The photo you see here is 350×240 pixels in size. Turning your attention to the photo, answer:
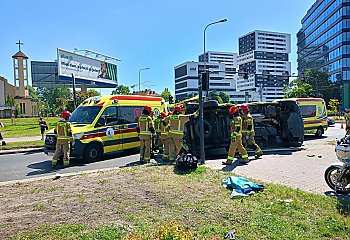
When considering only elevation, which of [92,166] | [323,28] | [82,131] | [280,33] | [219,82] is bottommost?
[92,166]

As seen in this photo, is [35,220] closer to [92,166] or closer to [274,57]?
[92,166]

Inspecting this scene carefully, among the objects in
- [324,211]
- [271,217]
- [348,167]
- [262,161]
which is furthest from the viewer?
[262,161]

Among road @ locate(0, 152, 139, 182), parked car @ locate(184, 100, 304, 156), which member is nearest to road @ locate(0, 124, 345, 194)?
road @ locate(0, 152, 139, 182)

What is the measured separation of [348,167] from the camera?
6.06 meters

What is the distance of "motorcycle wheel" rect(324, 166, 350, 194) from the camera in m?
6.23

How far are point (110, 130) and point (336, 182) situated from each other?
8.02m

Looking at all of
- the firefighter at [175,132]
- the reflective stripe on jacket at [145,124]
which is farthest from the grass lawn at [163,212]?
the reflective stripe on jacket at [145,124]

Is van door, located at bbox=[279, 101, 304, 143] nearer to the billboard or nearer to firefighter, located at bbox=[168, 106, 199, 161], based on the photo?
firefighter, located at bbox=[168, 106, 199, 161]

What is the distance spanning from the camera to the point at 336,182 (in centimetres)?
635

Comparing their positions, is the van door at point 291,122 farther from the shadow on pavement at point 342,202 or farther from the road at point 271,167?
the shadow on pavement at point 342,202

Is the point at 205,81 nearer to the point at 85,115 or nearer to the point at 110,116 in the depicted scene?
the point at 110,116

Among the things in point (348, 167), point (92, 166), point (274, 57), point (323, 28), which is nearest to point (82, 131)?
point (92, 166)

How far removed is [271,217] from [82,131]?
7976 millimetres

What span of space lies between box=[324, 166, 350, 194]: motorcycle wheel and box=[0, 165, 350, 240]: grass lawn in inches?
21.7
